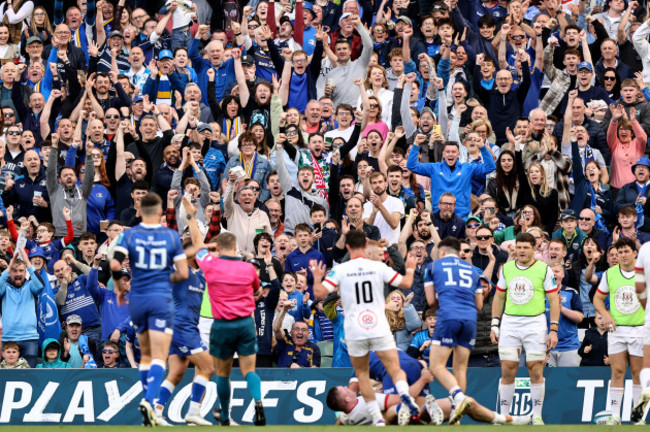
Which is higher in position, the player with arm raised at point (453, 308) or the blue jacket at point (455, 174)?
the blue jacket at point (455, 174)

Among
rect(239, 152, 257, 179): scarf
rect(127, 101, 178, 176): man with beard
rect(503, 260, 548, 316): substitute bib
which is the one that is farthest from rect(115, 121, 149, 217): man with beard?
rect(503, 260, 548, 316): substitute bib

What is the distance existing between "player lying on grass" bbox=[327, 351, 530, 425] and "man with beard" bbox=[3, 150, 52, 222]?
8.31m

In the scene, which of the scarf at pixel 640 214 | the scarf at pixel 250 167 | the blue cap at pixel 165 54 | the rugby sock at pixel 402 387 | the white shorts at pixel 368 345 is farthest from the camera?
the blue cap at pixel 165 54

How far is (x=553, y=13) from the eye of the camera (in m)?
26.5

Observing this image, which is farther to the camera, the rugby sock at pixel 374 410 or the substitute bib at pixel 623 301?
the substitute bib at pixel 623 301

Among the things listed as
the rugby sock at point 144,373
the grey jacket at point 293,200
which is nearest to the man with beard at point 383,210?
the grey jacket at point 293,200

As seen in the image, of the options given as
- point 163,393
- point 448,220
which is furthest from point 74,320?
point 448,220

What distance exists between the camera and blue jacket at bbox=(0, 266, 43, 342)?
65.1 ft

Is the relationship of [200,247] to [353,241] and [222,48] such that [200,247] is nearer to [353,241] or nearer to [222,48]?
[353,241]

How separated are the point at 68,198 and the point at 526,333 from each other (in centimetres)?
892

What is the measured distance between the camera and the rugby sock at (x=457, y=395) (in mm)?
15203

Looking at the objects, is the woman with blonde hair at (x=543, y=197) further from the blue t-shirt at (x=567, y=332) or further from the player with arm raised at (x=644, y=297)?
the player with arm raised at (x=644, y=297)

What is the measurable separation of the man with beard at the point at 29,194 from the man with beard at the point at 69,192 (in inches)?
14.4

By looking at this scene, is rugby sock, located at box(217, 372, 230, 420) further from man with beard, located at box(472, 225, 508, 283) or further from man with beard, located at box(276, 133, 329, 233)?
man with beard, located at box(276, 133, 329, 233)
